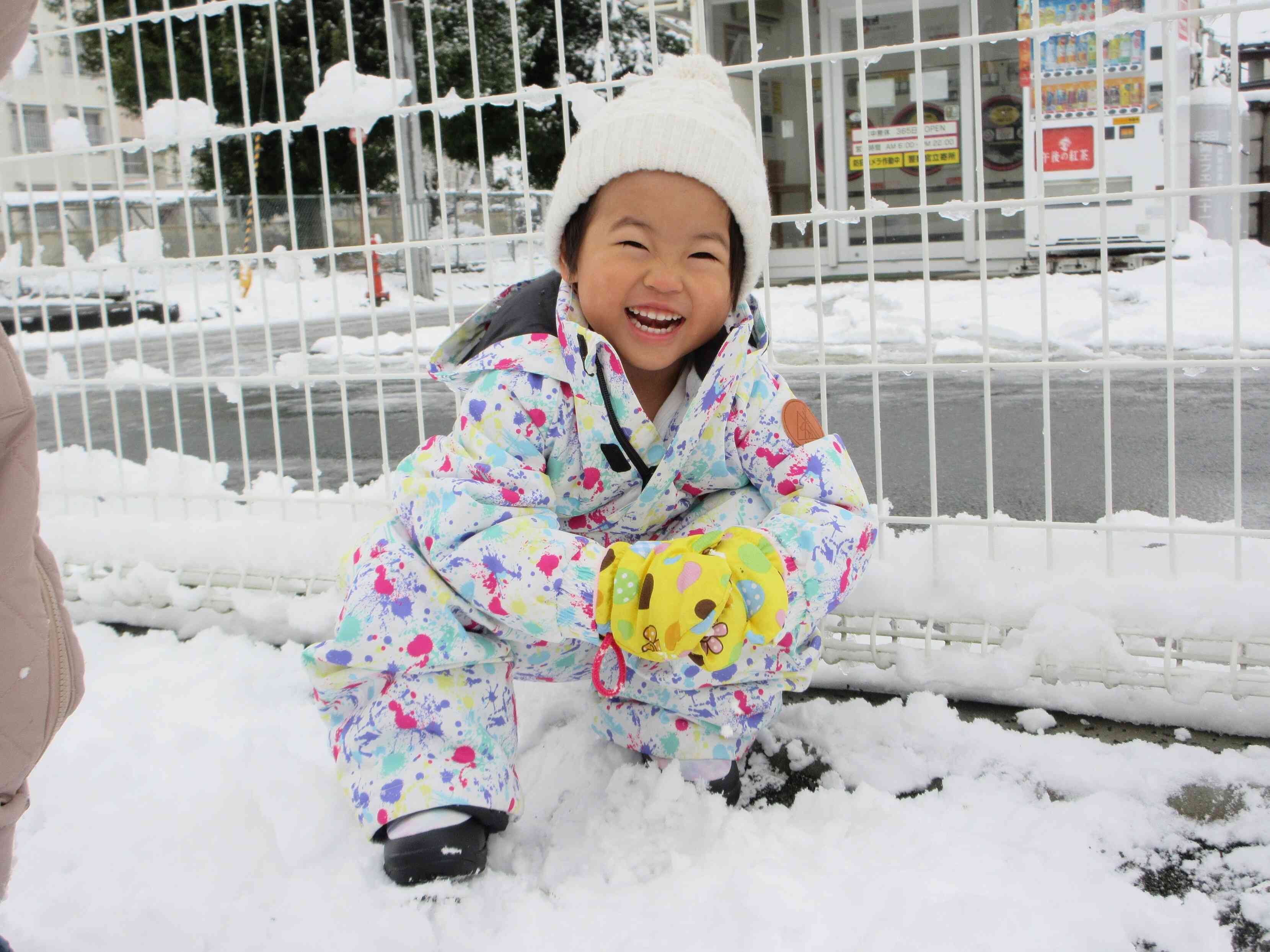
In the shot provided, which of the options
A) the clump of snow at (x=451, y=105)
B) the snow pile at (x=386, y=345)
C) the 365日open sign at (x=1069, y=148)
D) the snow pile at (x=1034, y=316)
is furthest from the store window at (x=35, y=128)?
the clump of snow at (x=451, y=105)

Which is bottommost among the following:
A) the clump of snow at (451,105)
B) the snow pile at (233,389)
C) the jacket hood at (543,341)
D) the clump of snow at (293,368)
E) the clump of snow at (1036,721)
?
the clump of snow at (1036,721)

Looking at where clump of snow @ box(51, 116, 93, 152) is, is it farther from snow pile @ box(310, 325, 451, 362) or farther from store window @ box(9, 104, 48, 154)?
store window @ box(9, 104, 48, 154)

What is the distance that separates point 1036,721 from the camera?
1749 millimetres

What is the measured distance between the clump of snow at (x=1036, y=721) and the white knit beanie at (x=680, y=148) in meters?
0.79

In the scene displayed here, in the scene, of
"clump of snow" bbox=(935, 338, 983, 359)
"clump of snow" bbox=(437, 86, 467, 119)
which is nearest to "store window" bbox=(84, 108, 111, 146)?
"clump of snow" bbox=(935, 338, 983, 359)

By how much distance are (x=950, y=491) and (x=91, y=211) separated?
2.52 m

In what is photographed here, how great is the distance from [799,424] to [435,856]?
2.62 ft

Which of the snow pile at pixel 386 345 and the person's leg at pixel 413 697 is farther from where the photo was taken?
the snow pile at pixel 386 345

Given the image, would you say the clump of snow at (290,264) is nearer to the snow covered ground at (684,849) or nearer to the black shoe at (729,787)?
the snow covered ground at (684,849)

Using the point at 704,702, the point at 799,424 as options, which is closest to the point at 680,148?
the point at 799,424

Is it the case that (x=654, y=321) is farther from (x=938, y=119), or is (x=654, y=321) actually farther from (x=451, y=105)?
(x=938, y=119)

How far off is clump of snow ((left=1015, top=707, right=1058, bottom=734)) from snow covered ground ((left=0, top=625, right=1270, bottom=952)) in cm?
4

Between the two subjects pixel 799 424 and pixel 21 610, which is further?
pixel 799 424

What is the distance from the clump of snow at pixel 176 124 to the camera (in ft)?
7.84
